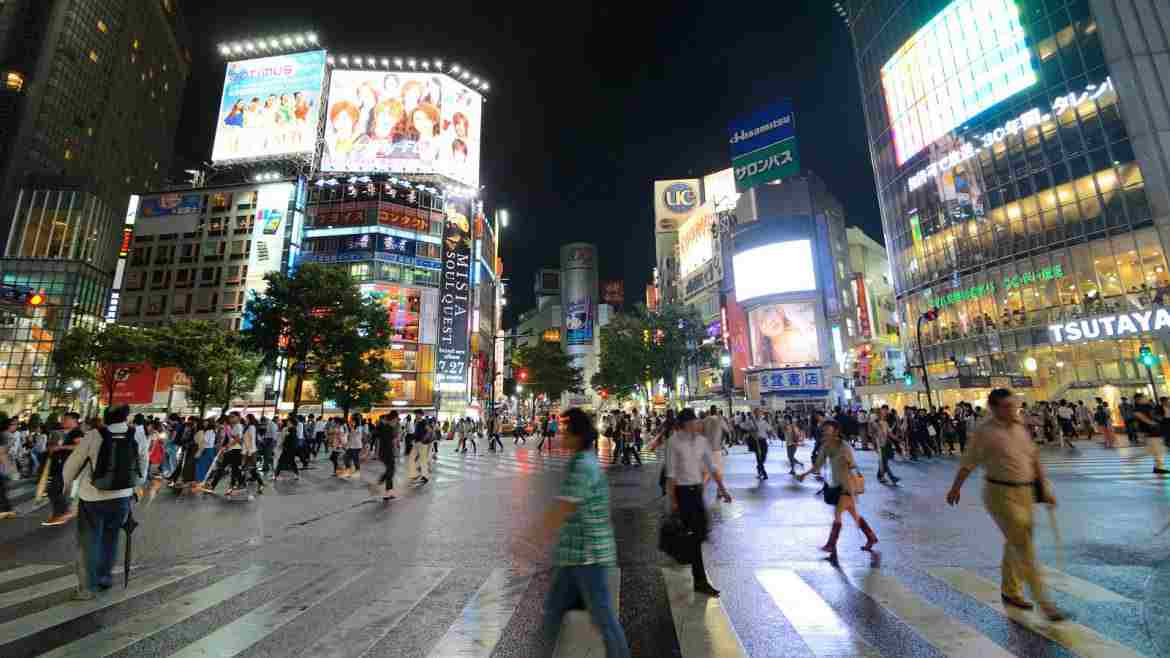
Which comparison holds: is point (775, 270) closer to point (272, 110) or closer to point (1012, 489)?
point (1012, 489)

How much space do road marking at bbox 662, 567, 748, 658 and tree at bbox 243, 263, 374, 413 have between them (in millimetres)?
27943

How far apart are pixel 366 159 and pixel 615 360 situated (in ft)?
115

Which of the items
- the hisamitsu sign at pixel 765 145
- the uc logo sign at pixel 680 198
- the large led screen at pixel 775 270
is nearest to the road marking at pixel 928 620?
the hisamitsu sign at pixel 765 145

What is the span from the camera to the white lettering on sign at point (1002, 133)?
1261 inches

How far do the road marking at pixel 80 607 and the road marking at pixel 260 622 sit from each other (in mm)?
1566

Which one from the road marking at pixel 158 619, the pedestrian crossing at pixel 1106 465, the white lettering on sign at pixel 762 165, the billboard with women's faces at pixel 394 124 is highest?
the billboard with women's faces at pixel 394 124

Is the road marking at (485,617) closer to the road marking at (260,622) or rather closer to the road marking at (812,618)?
the road marking at (260,622)

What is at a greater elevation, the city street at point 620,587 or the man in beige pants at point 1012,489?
the man in beige pants at point 1012,489

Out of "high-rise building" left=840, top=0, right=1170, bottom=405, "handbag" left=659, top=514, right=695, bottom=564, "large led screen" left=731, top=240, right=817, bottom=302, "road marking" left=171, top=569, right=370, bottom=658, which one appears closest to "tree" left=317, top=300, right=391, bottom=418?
"road marking" left=171, top=569, right=370, bottom=658

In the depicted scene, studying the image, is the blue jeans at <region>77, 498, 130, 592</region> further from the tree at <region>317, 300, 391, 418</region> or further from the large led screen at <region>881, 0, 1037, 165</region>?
the large led screen at <region>881, 0, 1037, 165</region>

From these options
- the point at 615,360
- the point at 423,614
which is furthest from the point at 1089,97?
the point at 423,614

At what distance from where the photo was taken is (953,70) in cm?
3966

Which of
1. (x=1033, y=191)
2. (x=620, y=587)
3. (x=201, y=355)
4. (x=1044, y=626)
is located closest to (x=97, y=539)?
(x=620, y=587)

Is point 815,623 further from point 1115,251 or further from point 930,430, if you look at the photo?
point 1115,251
